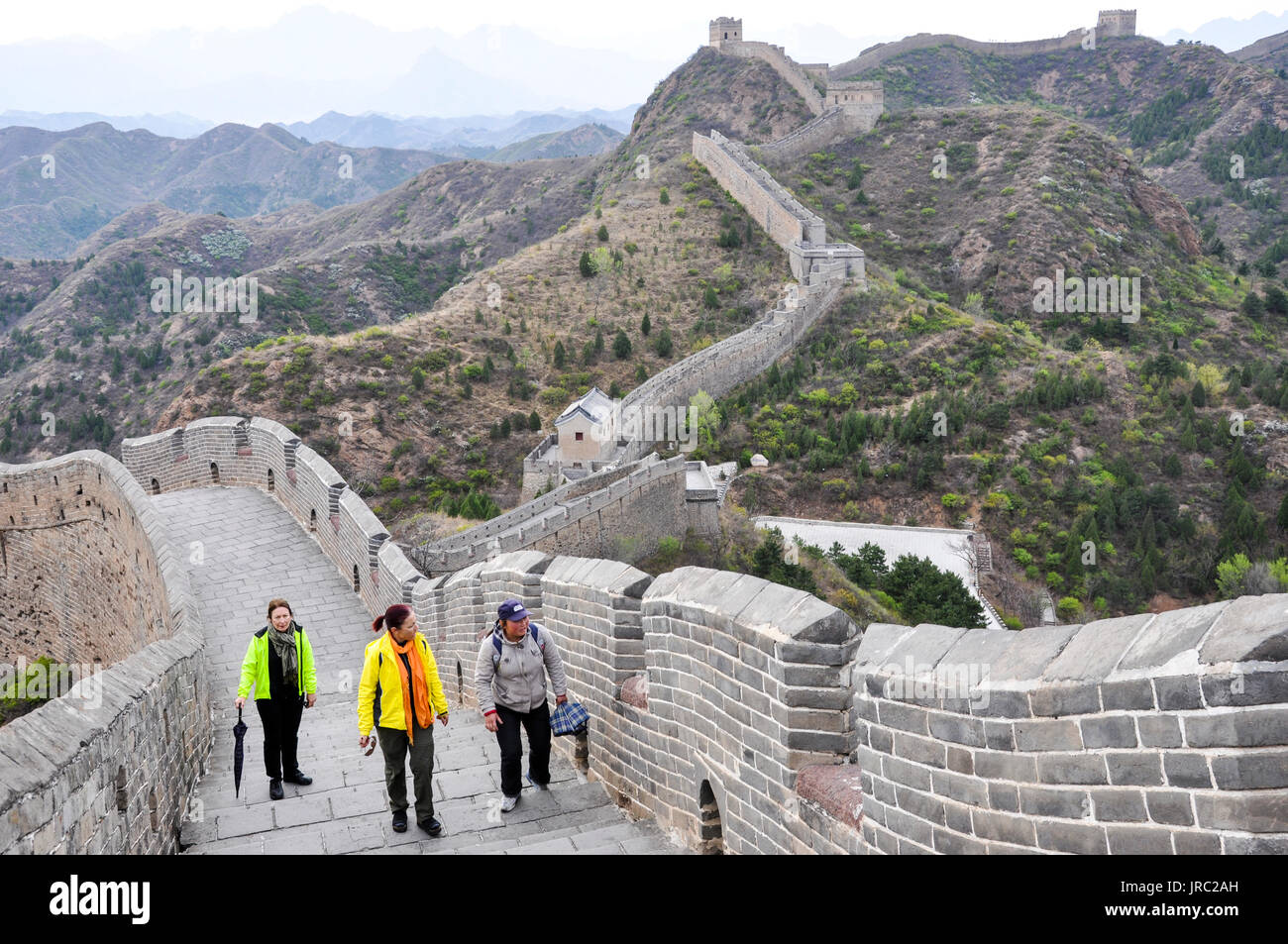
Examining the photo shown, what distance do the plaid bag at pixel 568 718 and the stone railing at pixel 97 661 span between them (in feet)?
6.76

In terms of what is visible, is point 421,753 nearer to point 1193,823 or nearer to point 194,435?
Result: point 1193,823

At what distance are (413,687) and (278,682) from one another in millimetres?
1442

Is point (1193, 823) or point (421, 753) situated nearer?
point (1193, 823)

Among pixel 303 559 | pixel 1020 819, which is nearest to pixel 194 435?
pixel 303 559

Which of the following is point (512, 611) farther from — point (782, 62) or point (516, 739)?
point (782, 62)

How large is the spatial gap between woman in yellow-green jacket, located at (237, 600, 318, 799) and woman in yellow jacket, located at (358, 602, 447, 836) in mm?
1060

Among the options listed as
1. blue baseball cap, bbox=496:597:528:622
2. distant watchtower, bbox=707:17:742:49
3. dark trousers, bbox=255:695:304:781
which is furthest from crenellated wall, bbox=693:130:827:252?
blue baseball cap, bbox=496:597:528:622

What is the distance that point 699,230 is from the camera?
44844 millimetres

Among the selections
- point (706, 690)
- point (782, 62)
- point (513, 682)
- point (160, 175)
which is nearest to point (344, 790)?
point (513, 682)

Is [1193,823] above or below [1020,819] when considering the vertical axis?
above

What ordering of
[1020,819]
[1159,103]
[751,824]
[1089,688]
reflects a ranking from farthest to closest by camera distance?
[1159,103] → [751,824] → [1020,819] → [1089,688]

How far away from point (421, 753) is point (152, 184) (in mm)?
189769

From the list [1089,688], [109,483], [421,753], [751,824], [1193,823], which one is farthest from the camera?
[109,483]

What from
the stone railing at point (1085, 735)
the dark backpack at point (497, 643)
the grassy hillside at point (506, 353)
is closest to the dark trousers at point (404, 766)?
the dark backpack at point (497, 643)
